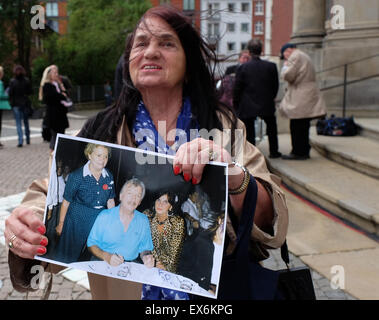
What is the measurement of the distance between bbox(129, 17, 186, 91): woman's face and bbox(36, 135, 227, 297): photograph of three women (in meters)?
0.37

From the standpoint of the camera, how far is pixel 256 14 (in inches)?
68.6

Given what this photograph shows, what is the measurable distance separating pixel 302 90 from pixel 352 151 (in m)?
1.20

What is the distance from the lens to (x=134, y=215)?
1.25 m

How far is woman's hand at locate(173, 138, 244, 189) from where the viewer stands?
3.78 feet

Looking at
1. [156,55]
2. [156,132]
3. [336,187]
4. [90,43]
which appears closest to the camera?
[156,55]

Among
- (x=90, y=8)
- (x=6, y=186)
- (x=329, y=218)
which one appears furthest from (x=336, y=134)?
(x=90, y=8)

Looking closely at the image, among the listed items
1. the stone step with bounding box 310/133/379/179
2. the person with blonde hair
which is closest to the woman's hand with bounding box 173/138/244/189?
the stone step with bounding box 310/133/379/179

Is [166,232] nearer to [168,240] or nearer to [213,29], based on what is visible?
[168,240]

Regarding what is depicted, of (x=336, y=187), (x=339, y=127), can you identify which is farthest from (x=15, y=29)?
(x=336, y=187)

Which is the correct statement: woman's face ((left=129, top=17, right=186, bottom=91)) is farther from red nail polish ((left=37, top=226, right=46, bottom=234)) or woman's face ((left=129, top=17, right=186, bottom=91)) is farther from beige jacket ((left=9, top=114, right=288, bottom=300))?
red nail polish ((left=37, top=226, right=46, bottom=234))

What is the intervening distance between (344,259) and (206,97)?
8.36ft

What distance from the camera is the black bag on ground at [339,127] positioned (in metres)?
7.58

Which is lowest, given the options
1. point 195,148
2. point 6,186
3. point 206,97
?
point 6,186

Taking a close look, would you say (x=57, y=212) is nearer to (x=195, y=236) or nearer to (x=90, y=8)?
(x=195, y=236)
